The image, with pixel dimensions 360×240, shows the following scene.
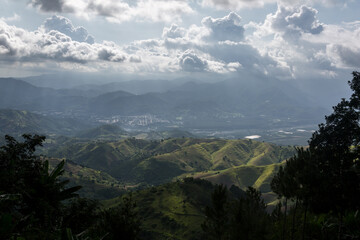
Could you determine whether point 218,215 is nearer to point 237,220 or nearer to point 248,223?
point 237,220

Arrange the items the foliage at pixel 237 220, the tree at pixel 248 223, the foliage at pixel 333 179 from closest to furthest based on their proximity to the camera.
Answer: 1. the tree at pixel 248 223
2. the foliage at pixel 237 220
3. the foliage at pixel 333 179

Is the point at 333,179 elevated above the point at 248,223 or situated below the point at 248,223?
above

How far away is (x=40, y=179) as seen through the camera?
24.5 meters

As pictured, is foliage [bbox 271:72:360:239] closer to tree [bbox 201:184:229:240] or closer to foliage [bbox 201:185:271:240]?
foliage [bbox 201:185:271:240]

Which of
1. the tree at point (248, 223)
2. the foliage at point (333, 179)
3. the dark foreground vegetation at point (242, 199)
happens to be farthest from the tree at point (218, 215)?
the foliage at point (333, 179)

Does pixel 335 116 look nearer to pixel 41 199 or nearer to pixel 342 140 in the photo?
pixel 342 140

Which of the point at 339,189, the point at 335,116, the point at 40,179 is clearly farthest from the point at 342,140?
the point at 40,179

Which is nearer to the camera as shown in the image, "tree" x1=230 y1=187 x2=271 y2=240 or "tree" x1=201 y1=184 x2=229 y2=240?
"tree" x1=230 y1=187 x2=271 y2=240

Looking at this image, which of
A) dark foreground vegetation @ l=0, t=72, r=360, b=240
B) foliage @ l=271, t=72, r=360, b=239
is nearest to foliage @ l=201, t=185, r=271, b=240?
dark foreground vegetation @ l=0, t=72, r=360, b=240

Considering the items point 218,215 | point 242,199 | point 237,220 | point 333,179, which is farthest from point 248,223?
point 333,179

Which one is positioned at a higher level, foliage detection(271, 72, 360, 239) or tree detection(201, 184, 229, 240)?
foliage detection(271, 72, 360, 239)

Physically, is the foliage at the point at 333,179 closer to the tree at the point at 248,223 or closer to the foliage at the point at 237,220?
the foliage at the point at 237,220

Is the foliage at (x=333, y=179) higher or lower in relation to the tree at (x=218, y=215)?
higher

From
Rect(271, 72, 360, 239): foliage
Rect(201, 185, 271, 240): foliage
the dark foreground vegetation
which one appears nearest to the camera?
the dark foreground vegetation
